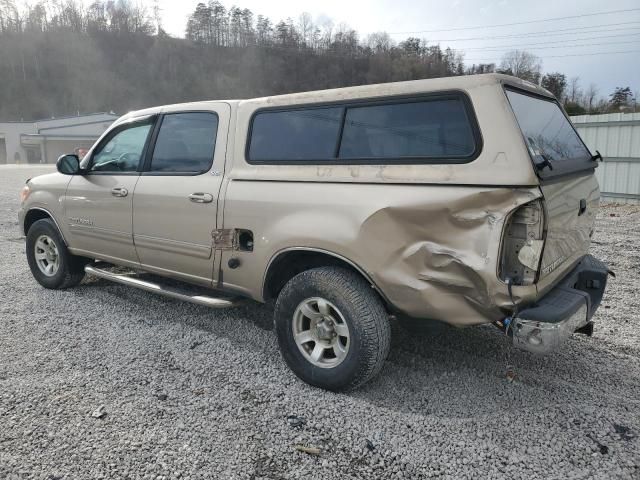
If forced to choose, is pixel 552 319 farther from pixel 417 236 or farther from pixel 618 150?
pixel 618 150

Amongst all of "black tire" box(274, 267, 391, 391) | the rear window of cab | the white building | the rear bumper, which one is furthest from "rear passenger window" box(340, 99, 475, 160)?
the white building

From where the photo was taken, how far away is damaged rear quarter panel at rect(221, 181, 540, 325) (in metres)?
2.57

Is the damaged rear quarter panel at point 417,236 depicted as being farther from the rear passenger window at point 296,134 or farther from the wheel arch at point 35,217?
the wheel arch at point 35,217

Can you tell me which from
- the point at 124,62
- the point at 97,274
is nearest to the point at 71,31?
the point at 124,62

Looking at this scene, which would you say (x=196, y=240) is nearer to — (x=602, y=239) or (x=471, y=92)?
(x=471, y=92)

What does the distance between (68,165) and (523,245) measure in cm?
415

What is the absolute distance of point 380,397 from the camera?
10.3 ft

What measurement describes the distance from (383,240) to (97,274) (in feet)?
10.3

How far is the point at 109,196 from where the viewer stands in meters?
4.54

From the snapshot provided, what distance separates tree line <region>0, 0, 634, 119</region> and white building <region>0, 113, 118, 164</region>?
33959mm

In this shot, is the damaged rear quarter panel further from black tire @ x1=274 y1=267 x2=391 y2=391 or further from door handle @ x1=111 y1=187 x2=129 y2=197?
door handle @ x1=111 y1=187 x2=129 y2=197

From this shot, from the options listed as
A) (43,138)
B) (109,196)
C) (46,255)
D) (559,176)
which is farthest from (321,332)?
(43,138)

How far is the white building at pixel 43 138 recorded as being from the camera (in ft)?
187

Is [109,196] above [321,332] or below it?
above
